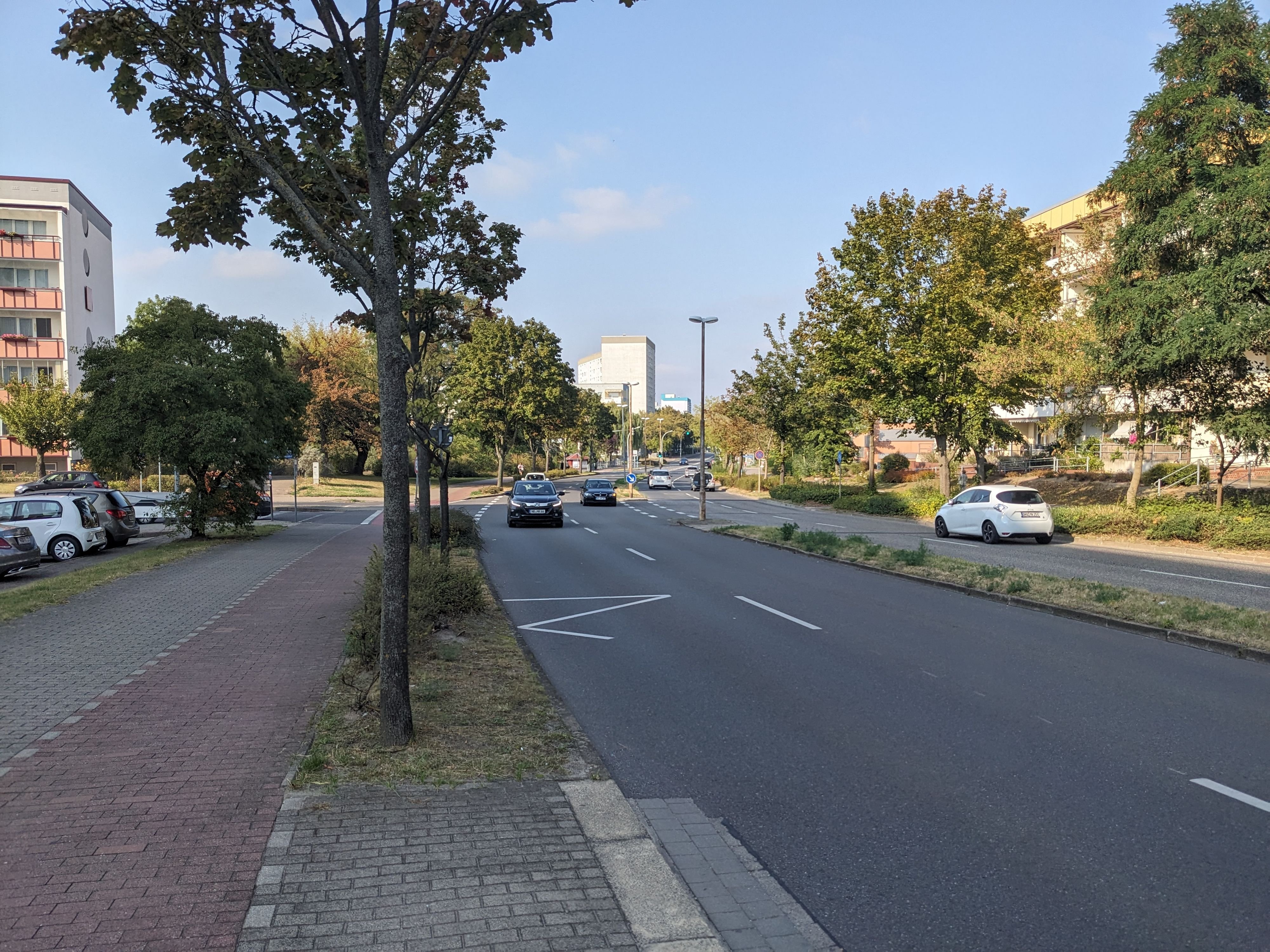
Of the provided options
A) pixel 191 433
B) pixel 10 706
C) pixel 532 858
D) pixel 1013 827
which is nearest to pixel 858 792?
pixel 1013 827

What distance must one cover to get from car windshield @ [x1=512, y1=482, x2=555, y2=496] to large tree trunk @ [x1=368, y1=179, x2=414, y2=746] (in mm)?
23798

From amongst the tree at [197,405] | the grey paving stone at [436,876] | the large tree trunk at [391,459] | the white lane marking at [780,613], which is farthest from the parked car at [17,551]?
the grey paving stone at [436,876]

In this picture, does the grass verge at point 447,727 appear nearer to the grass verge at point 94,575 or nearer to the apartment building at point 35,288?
the grass verge at point 94,575

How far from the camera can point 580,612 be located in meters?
12.2

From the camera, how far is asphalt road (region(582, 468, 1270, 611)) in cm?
1420

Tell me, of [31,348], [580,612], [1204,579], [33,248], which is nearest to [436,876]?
[580,612]

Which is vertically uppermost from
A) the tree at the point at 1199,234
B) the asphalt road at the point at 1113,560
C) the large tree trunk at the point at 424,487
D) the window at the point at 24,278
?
the window at the point at 24,278

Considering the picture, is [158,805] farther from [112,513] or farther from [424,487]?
[112,513]

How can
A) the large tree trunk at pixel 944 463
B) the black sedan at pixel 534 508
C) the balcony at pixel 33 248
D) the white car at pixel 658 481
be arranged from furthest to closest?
the white car at pixel 658 481
the balcony at pixel 33 248
the large tree trunk at pixel 944 463
the black sedan at pixel 534 508

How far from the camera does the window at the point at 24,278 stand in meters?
53.6

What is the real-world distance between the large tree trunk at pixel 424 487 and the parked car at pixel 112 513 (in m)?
12.0

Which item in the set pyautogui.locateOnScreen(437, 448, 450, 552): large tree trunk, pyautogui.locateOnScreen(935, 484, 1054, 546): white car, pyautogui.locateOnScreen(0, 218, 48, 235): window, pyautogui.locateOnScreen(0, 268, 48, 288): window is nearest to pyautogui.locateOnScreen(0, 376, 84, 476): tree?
pyautogui.locateOnScreen(0, 268, 48, 288): window

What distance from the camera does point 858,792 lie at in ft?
17.2

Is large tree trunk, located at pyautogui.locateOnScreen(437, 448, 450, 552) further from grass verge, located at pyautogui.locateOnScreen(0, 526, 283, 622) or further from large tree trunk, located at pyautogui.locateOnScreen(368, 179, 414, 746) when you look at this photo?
large tree trunk, located at pyautogui.locateOnScreen(368, 179, 414, 746)
